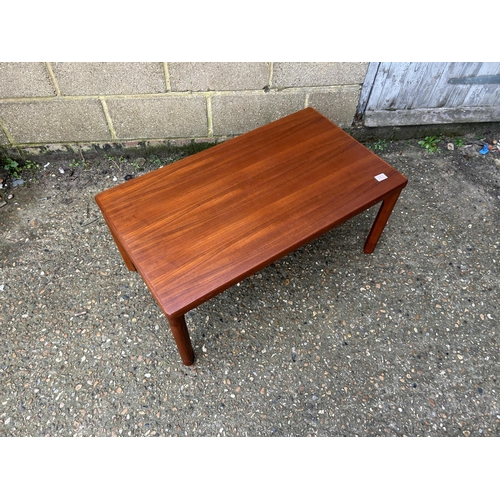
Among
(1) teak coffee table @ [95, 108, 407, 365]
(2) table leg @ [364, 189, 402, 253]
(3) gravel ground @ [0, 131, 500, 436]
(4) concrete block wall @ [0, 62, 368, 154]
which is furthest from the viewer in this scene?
(4) concrete block wall @ [0, 62, 368, 154]

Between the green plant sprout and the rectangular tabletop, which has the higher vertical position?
the rectangular tabletop

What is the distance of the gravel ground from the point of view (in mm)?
1596

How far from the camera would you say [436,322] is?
74.0 inches

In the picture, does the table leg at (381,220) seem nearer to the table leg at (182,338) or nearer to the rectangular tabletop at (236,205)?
the rectangular tabletop at (236,205)

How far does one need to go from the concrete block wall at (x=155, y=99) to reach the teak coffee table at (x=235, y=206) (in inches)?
21.4

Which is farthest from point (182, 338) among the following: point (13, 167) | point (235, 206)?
point (13, 167)

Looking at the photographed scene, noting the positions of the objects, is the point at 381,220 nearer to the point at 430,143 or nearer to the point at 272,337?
the point at 272,337

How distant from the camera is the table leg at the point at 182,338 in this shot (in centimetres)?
139

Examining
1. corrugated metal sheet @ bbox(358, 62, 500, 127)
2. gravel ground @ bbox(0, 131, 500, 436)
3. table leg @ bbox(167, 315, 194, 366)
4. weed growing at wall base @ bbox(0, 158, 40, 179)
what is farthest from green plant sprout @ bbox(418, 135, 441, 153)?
weed growing at wall base @ bbox(0, 158, 40, 179)

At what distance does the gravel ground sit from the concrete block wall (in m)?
0.53

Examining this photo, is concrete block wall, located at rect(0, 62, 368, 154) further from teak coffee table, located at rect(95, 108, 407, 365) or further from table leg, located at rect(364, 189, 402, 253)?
table leg, located at rect(364, 189, 402, 253)

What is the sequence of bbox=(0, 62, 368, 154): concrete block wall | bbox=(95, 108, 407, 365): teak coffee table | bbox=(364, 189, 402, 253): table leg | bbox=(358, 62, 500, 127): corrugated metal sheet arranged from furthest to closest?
bbox=(358, 62, 500, 127): corrugated metal sheet → bbox=(0, 62, 368, 154): concrete block wall → bbox=(364, 189, 402, 253): table leg → bbox=(95, 108, 407, 365): teak coffee table

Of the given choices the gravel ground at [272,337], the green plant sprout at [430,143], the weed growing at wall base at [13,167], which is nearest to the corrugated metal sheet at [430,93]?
the green plant sprout at [430,143]

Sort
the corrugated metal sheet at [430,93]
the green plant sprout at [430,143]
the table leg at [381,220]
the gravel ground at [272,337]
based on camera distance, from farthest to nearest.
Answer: the green plant sprout at [430,143] → the corrugated metal sheet at [430,93] → the table leg at [381,220] → the gravel ground at [272,337]
